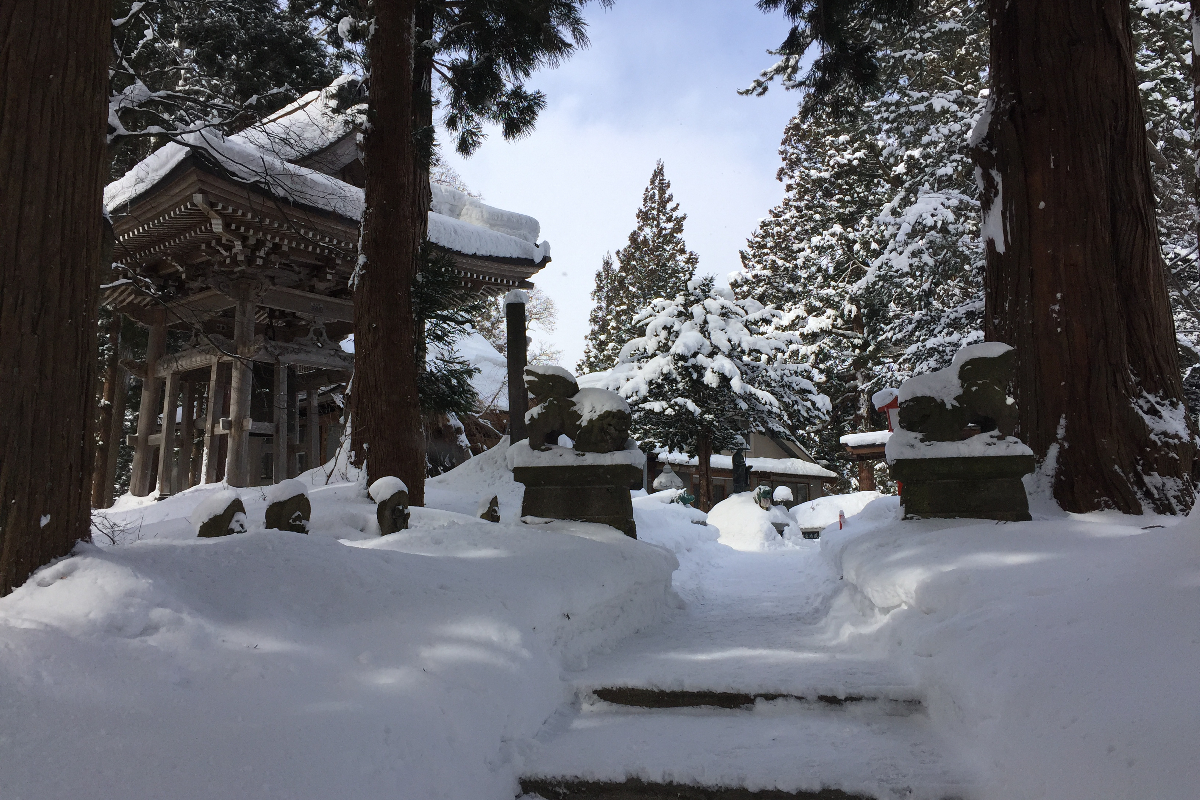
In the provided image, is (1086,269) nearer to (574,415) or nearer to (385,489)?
(574,415)

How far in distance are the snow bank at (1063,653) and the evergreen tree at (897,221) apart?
6.12 m

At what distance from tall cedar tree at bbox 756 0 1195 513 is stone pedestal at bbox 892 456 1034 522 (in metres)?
0.53

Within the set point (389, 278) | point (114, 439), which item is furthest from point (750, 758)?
point (114, 439)

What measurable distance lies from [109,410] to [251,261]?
7.26 m

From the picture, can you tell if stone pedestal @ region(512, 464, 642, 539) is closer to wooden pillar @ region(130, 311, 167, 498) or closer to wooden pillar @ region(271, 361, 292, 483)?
wooden pillar @ region(271, 361, 292, 483)

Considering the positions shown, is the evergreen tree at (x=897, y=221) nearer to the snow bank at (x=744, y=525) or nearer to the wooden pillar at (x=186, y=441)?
the snow bank at (x=744, y=525)

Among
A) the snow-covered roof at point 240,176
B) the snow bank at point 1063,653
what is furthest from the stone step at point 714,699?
the snow-covered roof at point 240,176

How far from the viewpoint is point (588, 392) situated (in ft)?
19.2

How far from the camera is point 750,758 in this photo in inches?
95.2

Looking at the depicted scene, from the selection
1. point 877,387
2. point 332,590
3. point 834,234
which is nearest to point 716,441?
point 877,387

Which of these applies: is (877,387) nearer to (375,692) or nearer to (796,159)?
(796,159)

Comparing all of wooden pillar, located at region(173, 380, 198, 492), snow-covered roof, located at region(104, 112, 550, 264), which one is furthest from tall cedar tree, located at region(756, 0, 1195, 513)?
wooden pillar, located at region(173, 380, 198, 492)

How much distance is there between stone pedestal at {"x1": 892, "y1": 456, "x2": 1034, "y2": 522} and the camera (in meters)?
4.61

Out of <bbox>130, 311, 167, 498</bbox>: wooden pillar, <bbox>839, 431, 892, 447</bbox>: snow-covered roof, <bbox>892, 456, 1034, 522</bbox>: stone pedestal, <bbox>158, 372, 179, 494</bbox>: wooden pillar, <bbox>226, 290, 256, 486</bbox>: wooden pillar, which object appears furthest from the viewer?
<bbox>839, 431, 892, 447</bbox>: snow-covered roof
